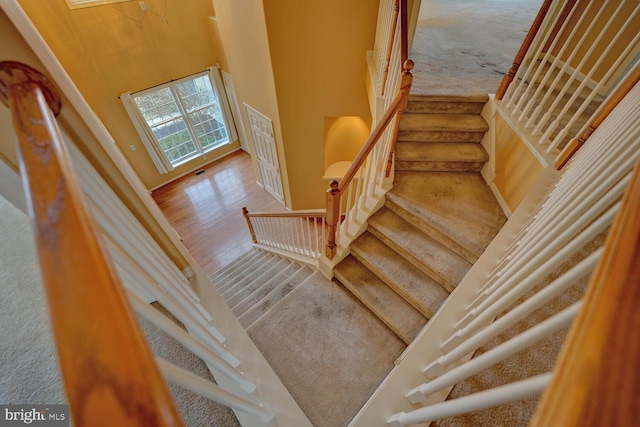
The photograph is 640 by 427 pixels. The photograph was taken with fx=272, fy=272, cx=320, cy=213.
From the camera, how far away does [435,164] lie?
102 inches

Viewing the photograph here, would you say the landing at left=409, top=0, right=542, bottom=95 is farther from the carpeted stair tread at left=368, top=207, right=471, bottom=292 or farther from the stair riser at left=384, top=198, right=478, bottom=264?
the carpeted stair tread at left=368, top=207, right=471, bottom=292

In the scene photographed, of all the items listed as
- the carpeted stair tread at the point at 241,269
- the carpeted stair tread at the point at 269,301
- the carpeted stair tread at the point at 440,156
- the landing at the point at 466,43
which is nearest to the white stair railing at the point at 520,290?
the carpeted stair tread at the point at 440,156

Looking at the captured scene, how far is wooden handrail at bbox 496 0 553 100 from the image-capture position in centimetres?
194

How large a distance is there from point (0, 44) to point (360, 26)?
11.7 feet

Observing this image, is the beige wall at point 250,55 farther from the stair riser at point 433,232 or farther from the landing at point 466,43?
the stair riser at point 433,232

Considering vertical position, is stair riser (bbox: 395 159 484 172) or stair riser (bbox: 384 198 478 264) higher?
stair riser (bbox: 395 159 484 172)

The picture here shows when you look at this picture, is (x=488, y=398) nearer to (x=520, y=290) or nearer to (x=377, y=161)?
(x=520, y=290)

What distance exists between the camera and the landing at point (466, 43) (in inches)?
108

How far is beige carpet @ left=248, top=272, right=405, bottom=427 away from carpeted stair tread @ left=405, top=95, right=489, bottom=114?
1.88 meters

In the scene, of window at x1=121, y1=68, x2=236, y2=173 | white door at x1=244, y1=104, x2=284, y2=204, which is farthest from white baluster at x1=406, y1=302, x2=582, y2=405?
window at x1=121, y1=68, x2=236, y2=173

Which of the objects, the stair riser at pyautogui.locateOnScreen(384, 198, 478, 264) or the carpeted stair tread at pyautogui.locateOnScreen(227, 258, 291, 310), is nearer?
the stair riser at pyautogui.locateOnScreen(384, 198, 478, 264)

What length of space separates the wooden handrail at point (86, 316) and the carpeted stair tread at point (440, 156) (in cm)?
244

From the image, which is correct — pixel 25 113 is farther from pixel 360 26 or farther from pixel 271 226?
pixel 360 26

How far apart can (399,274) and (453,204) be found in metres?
0.78
